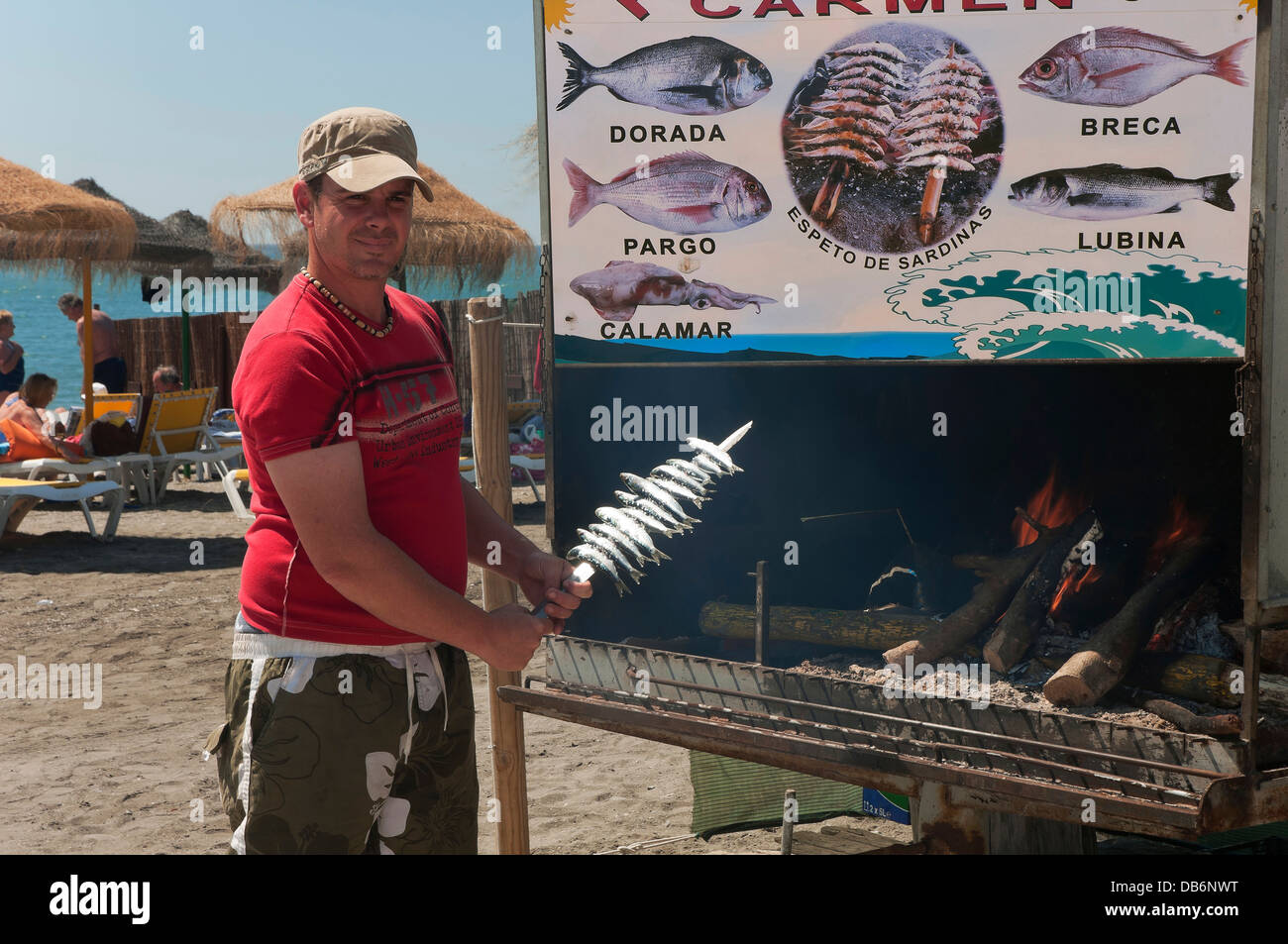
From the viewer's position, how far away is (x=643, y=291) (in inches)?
161

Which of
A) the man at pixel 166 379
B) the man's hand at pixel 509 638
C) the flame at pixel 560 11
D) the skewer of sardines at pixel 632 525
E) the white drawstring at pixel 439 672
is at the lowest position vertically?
the white drawstring at pixel 439 672

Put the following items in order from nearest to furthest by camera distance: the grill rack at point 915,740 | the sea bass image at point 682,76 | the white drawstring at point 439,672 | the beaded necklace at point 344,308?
the beaded necklace at point 344,308 → the white drawstring at point 439,672 → the grill rack at point 915,740 → the sea bass image at point 682,76

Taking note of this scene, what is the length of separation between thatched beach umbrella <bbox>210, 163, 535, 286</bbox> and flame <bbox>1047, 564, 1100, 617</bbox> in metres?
8.54

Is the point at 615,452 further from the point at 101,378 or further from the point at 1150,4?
the point at 101,378

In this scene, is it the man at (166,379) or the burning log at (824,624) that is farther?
the man at (166,379)

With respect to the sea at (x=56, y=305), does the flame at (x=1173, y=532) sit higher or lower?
lower

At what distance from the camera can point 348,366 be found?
2.18 metres

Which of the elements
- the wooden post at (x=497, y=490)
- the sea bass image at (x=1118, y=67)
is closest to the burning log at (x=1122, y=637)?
the sea bass image at (x=1118, y=67)

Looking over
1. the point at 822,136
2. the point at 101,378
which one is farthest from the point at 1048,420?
the point at 101,378

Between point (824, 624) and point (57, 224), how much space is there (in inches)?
367

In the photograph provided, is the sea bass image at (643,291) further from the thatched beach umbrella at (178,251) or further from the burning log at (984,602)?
the thatched beach umbrella at (178,251)

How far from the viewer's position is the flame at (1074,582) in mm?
4082

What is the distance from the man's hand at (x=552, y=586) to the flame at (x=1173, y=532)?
250cm

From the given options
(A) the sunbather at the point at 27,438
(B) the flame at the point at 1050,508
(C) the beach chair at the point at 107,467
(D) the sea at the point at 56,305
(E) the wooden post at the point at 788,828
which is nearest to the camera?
(E) the wooden post at the point at 788,828
